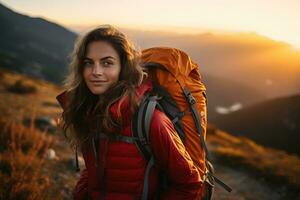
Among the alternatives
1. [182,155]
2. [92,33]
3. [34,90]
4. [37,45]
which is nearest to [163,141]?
[182,155]

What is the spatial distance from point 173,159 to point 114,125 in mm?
495

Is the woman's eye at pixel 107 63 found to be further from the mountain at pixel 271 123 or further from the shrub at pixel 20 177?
the mountain at pixel 271 123

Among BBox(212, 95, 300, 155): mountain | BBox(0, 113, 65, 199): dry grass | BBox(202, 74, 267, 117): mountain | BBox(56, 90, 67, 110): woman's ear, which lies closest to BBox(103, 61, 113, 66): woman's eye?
BBox(56, 90, 67, 110): woman's ear

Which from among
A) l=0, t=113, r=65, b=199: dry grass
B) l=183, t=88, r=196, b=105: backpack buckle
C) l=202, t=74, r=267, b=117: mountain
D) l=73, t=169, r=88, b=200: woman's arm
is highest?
l=183, t=88, r=196, b=105: backpack buckle

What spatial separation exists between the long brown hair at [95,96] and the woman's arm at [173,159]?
26cm

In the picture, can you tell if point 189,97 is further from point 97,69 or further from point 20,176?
point 20,176

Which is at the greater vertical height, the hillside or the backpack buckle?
the backpack buckle

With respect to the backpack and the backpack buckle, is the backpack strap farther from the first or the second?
the backpack buckle

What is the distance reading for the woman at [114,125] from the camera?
2123 mm

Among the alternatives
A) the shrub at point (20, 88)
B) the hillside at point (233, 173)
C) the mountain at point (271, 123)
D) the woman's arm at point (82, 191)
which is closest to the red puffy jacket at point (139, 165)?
the woman's arm at point (82, 191)

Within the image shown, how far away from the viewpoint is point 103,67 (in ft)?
7.84

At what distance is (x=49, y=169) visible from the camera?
6.20m

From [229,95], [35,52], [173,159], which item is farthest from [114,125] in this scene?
[229,95]

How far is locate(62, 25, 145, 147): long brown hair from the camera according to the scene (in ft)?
7.37
